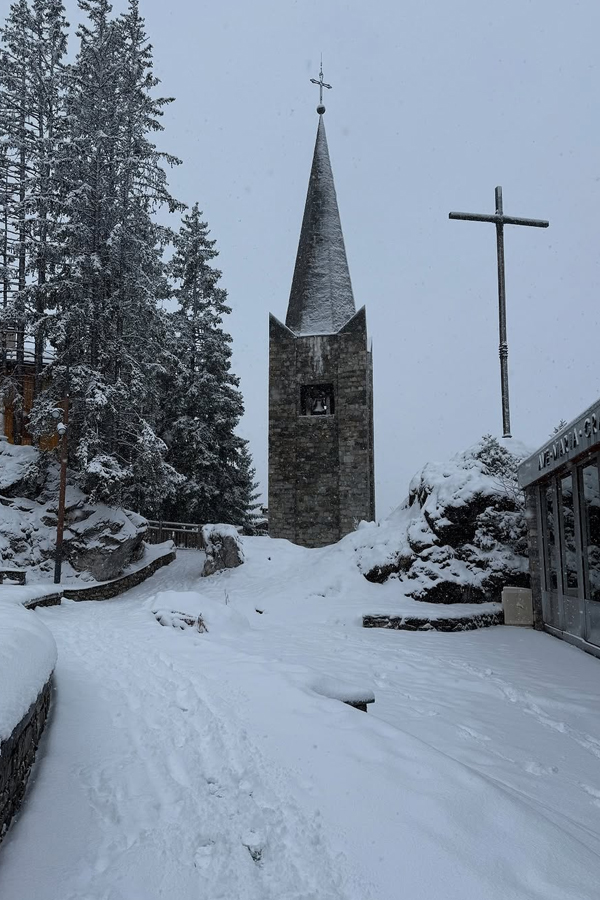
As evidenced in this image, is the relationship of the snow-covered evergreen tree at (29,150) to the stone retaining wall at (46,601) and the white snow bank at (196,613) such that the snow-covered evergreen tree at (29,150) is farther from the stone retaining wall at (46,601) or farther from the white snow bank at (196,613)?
the white snow bank at (196,613)

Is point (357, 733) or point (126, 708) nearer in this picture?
point (357, 733)

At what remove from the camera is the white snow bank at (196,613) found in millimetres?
10039

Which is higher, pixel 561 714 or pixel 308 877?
pixel 308 877

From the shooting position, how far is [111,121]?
71.9ft

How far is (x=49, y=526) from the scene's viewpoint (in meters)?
19.9

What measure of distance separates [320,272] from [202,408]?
868 centimetres

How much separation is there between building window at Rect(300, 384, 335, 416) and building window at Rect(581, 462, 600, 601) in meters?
19.1

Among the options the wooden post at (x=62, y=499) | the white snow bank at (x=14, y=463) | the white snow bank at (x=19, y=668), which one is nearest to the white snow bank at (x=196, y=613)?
the white snow bank at (x=19, y=668)

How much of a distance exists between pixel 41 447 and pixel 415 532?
13.8m

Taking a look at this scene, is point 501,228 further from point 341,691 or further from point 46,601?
point 46,601

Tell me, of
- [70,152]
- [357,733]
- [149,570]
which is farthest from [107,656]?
[70,152]

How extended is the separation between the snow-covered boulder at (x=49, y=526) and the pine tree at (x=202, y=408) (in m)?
7.11

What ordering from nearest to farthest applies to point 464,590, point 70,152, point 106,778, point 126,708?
1. point 106,778
2. point 126,708
3. point 464,590
4. point 70,152

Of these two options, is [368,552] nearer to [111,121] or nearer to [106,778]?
[106,778]
